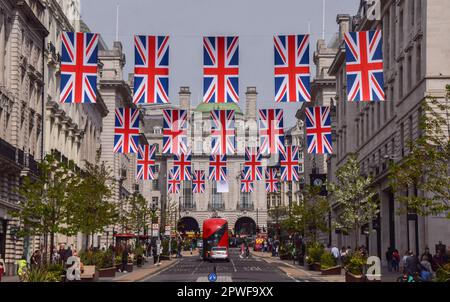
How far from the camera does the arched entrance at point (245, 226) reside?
186875 mm

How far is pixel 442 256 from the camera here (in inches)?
1699

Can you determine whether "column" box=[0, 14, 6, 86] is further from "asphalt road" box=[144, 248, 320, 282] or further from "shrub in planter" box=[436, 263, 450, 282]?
"shrub in planter" box=[436, 263, 450, 282]

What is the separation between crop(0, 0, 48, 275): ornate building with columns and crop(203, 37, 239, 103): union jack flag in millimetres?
17672

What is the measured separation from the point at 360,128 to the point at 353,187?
2223 centimetres

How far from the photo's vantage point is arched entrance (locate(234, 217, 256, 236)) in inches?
7357

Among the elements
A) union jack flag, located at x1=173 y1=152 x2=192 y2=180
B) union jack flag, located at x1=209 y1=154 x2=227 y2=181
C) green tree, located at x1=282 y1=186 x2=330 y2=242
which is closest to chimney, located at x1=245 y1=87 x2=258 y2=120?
green tree, located at x1=282 y1=186 x2=330 y2=242

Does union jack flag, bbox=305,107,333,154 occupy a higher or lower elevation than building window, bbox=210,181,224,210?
lower

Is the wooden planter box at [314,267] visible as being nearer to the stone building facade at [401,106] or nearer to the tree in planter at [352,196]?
the tree in planter at [352,196]

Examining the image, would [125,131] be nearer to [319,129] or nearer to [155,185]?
[319,129]

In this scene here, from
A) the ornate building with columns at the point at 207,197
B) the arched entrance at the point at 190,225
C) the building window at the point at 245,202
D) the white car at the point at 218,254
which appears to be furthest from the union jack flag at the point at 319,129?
the arched entrance at the point at 190,225

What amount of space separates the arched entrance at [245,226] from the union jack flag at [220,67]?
152310mm

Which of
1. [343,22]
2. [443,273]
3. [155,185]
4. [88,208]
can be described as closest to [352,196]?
[88,208]
